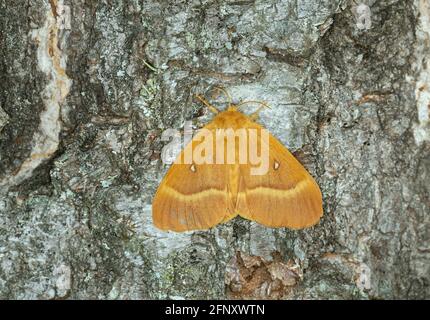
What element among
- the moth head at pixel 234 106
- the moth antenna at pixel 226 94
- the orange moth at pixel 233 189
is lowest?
the orange moth at pixel 233 189

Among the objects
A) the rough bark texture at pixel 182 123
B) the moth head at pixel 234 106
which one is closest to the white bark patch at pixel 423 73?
the rough bark texture at pixel 182 123

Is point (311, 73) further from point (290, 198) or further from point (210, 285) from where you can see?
point (210, 285)

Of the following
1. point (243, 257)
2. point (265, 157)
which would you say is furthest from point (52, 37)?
point (243, 257)

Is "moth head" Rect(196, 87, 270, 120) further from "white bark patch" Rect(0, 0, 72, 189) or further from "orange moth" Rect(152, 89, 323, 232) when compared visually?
"white bark patch" Rect(0, 0, 72, 189)

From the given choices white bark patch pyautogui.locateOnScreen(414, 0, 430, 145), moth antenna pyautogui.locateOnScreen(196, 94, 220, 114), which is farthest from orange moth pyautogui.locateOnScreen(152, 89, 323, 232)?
white bark patch pyautogui.locateOnScreen(414, 0, 430, 145)

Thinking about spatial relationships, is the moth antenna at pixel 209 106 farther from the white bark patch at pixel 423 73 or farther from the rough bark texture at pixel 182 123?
the white bark patch at pixel 423 73

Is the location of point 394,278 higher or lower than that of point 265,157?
lower
